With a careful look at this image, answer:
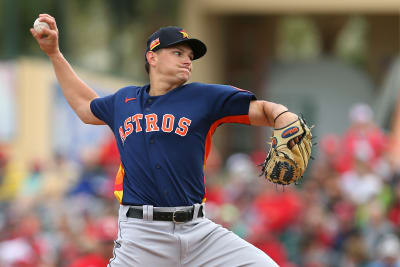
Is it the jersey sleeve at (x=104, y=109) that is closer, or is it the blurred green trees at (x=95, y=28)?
the jersey sleeve at (x=104, y=109)

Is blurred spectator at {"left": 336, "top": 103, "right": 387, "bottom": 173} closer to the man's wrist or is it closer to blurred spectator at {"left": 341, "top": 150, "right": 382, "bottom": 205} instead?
blurred spectator at {"left": 341, "top": 150, "right": 382, "bottom": 205}

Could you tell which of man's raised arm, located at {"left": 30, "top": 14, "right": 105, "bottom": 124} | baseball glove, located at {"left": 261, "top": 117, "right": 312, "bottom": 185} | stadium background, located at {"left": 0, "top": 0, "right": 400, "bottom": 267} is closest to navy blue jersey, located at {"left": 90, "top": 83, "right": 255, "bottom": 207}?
baseball glove, located at {"left": 261, "top": 117, "right": 312, "bottom": 185}

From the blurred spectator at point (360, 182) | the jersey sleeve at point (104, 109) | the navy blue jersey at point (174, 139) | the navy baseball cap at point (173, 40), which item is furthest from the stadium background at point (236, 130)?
the navy baseball cap at point (173, 40)

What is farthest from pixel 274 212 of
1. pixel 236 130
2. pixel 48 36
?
pixel 236 130

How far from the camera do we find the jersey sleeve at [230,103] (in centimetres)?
436

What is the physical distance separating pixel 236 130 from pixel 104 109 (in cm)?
2003

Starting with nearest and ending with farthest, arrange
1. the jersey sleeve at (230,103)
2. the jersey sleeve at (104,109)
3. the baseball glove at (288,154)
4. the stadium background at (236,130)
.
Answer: the baseball glove at (288,154) < the jersey sleeve at (230,103) < the jersey sleeve at (104,109) < the stadium background at (236,130)

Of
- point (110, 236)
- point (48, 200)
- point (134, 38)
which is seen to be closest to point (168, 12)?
point (134, 38)

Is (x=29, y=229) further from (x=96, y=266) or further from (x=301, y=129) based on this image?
(x=301, y=129)

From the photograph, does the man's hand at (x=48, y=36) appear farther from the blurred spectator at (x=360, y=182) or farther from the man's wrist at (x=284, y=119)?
the blurred spectator at (x=360, y=182)

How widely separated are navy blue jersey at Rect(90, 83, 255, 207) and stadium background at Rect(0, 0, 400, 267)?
94.4 inches

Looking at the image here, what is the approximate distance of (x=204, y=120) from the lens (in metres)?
4.42

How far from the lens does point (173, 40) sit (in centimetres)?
450

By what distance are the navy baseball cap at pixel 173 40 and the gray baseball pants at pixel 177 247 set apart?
35.7 inches
